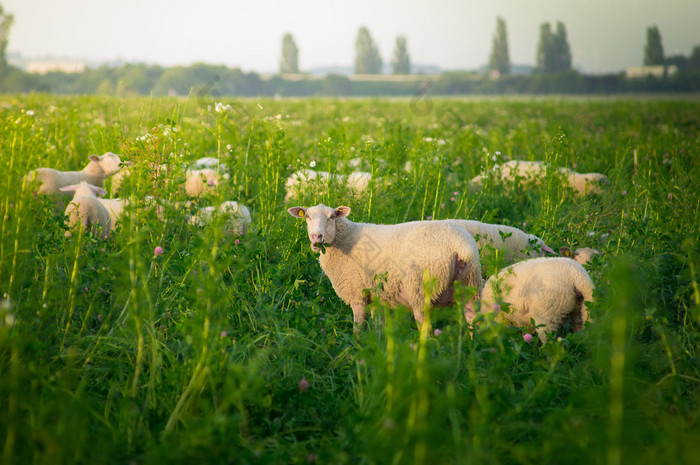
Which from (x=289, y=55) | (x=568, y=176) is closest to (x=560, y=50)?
(x=289, y=55)

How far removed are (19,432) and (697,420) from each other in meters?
2.94

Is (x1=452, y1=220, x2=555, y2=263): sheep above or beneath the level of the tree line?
beneath

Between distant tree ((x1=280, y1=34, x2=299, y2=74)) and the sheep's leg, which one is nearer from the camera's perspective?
the sheep's leg

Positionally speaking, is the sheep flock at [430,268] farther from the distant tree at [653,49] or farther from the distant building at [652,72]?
the distant tree at [653,49]

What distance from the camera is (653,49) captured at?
61.3 meters

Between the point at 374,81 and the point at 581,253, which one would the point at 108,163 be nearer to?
the point at 581,253

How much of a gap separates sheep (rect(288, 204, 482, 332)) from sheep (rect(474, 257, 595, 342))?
31 cm

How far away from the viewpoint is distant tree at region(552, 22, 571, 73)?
80.6 m

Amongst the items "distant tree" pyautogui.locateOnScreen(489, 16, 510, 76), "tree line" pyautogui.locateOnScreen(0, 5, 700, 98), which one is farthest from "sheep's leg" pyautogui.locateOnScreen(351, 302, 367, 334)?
"distant tree" pyautogui.locateOnScreen(489, 16, 510, 76)

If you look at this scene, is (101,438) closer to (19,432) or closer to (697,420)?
(19,432)

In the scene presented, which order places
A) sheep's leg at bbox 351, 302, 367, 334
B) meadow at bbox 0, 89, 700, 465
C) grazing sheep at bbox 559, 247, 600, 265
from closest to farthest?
meadow at bbox 0, 89, 700, 465 → sheep's leg at bbox 351, 302, 367, 334 → grazing sheep at bbox 559, 247, 600, 265

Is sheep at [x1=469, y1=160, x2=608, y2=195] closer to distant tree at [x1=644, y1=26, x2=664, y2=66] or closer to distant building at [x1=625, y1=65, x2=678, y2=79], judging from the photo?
distant building at [x1=625, y1=65, x2=678, y2=79]

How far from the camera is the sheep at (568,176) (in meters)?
6.16

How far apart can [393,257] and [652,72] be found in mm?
67073
